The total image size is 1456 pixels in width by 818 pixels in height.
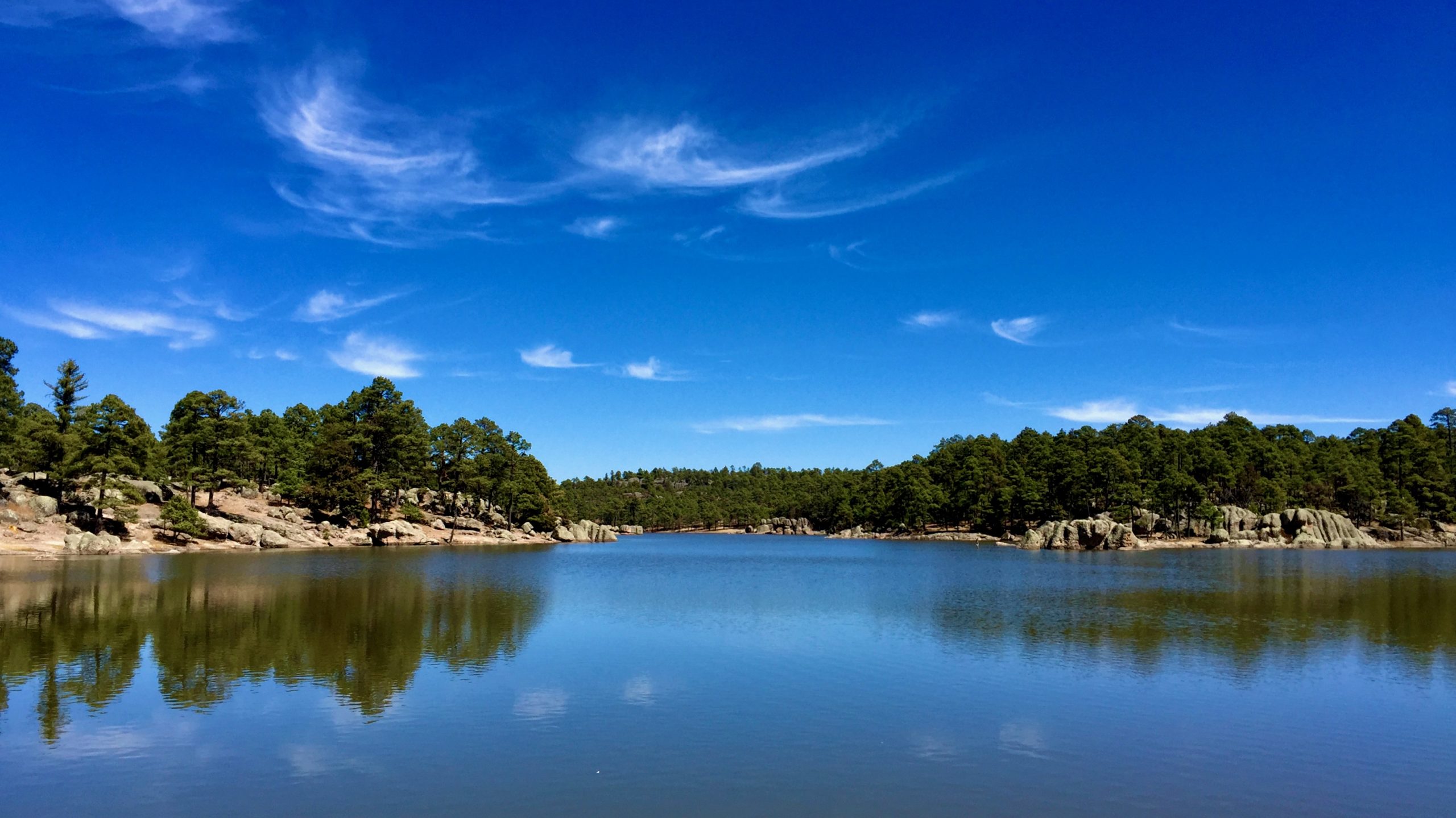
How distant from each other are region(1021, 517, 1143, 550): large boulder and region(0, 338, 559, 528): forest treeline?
8698cm

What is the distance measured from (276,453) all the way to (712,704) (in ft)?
390

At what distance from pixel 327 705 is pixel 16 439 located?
83909 millimetres

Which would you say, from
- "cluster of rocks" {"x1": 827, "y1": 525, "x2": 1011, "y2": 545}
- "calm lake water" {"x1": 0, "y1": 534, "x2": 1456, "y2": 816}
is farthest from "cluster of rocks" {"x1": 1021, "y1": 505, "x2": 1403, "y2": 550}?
"calm lake water" {"x1": 0, "y1": 534, "x2": 1456, "y2": 816}

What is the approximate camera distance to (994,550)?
384 feet

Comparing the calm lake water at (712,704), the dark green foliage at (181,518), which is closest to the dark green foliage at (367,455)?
the dark green foliage at (181,518)

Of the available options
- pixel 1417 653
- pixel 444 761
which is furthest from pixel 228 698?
pixel 1417 653

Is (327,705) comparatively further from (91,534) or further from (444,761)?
(91,534)

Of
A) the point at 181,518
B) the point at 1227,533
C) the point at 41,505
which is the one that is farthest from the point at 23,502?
the point at 1227,533

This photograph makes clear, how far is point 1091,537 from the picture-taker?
118312 millimetres

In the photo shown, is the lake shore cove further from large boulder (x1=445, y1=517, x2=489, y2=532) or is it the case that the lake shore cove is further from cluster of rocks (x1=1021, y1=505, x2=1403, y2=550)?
cluster of rocks (x1=1021, y1=505, x2=1403, y2=550)

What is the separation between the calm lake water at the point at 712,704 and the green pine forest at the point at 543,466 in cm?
4349

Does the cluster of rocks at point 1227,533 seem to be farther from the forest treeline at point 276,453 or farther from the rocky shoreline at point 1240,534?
the forest treeline at point 276,453

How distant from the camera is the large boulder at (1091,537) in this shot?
11794cm

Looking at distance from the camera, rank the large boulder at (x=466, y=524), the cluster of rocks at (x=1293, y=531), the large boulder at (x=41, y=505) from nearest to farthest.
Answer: the large boulder at (x=41, y=505) < the cluster of rocks at (x=1293, y=531) < the large boulder at (x=466, y=524)
